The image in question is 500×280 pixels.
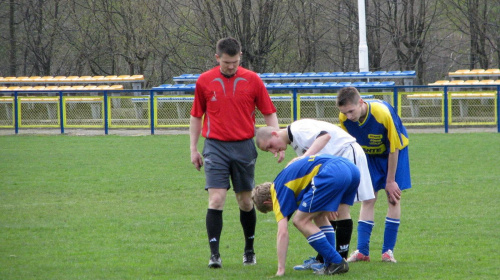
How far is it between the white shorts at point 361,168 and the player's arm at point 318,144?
246 mm

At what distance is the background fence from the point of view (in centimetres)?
2095

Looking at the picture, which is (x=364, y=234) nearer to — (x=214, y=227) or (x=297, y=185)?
(x=297, y=185)

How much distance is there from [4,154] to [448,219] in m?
11.9

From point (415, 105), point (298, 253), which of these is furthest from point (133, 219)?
point (415, 105)

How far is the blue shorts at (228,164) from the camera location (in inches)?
230

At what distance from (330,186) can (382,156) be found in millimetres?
1147

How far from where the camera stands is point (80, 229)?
7.54 meters

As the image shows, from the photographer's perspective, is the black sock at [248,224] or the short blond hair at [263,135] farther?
the black sock at [248,224]

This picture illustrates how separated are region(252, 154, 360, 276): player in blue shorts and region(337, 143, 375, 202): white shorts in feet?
1.24

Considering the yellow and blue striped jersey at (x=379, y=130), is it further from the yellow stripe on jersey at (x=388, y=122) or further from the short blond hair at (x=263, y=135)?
the short blond hair at (x=263, y=135)

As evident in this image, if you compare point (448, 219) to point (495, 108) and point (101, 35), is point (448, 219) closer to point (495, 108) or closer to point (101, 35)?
point (495, 108)

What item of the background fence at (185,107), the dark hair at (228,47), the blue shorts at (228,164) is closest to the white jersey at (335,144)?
the blue shorts at (228,164)

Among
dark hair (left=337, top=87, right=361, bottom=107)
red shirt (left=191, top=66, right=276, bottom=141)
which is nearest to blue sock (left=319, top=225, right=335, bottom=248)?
dark hair (left=337, top=87, right=361, bottom=107)

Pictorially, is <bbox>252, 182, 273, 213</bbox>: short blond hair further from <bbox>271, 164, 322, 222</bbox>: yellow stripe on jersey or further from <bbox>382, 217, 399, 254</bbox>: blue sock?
<bbox>382, 217, 399, 254</bbox>: blue sock
